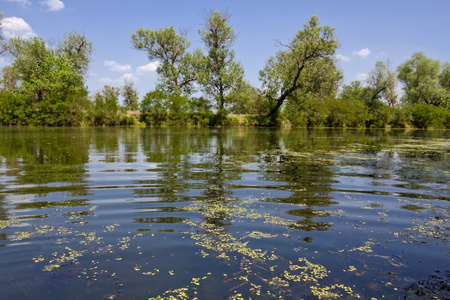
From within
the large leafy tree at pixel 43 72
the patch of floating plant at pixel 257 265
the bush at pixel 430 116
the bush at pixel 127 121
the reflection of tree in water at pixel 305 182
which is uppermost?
the large leafy tree at pixel 43 72

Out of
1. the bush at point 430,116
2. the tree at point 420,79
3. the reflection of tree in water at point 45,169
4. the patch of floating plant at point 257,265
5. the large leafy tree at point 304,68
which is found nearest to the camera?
the patch of floating plant at point 257,265

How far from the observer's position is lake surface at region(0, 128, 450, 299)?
270 cm

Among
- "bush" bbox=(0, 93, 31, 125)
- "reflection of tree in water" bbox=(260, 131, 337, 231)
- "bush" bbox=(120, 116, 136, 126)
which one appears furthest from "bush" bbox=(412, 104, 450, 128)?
"bush" bbox=(0, 93, 31, 125)

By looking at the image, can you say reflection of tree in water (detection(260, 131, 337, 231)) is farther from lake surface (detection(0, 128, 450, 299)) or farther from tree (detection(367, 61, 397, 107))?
tree (detection(367, 61, 397, 107))

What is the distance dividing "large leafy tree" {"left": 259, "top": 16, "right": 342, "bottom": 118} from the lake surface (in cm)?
3403

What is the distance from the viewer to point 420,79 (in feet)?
187

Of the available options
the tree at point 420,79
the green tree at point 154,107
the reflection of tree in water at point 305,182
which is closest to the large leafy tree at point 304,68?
the green tree at point 154,107

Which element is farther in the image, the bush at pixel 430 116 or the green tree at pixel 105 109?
the bush at pixel 430 116

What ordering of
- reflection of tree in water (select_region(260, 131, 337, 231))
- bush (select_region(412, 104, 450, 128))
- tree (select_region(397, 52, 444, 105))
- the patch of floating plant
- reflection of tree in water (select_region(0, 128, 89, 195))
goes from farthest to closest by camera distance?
tree (select_region(397, 52, 444, 105)), bush (select_region(412, 104, 450, 128)), reflection of tree in water (select_region(0, 128, 89, 195)), reflection of tree in water (select_region(260, 131, 337, 231)), the patch of floating plant

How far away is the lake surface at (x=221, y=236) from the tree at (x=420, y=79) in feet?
190

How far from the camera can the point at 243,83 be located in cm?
4350

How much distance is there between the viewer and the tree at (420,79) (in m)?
55.2

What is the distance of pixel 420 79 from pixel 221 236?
6590cm

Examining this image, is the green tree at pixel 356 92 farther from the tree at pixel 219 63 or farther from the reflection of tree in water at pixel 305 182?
the reflection of tree in water at pixel 305 182
